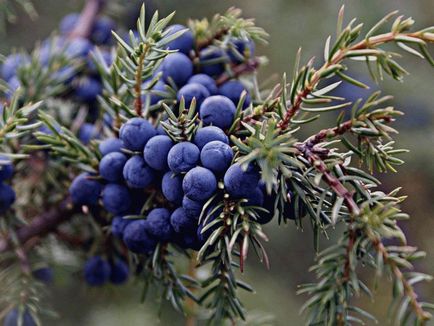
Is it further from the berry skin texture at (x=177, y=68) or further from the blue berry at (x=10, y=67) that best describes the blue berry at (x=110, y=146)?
the blue berry at (x=10, y=67)

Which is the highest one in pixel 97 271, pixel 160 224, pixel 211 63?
pixel 211 63

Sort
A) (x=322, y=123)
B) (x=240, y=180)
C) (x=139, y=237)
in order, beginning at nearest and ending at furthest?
(x=240, y=180) → (x=139, y=237) → (x=322, y=123)

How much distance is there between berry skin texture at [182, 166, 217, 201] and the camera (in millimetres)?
561

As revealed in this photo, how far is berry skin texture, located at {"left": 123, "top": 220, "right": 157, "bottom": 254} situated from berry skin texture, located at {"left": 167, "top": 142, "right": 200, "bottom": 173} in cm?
10

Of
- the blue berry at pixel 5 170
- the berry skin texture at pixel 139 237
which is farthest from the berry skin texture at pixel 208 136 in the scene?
the blue berry at pixel 5 170

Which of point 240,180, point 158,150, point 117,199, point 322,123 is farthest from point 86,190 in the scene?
point 322,123

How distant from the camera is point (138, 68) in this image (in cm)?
65

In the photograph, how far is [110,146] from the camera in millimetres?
711

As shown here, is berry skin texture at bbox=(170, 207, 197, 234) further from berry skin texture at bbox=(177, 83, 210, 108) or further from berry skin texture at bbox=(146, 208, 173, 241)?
berry skin texture at bbox=(177, 83, 210, 108)

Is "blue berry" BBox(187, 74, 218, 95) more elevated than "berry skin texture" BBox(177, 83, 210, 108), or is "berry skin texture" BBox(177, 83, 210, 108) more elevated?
"blue berry" BBox(187, 74, 218, 95)

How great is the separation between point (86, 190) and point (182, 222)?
0.19m

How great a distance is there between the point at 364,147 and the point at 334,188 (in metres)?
0.07

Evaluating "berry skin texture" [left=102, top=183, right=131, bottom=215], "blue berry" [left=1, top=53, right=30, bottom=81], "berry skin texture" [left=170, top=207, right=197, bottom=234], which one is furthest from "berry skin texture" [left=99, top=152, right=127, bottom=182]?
"blue berry" [left=1, top=53, right=30, bottom=81]

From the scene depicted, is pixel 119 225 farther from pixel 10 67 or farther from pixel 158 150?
pixel 10 67
